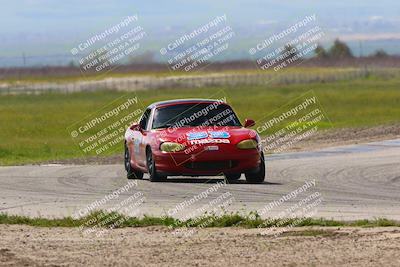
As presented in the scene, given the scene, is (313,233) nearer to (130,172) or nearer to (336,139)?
(130,172)

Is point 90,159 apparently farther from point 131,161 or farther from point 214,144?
point 214,144

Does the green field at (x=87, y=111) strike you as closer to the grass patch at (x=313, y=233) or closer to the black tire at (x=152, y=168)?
the black tire at (x=152, y=168)

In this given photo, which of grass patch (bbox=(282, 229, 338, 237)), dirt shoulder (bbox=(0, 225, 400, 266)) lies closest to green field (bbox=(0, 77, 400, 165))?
dirt shoulder (bbox=(0, 225, 400, 266))

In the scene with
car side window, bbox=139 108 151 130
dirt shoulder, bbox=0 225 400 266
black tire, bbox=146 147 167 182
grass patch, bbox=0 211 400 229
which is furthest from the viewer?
car side window, bbox=139 108 151 130

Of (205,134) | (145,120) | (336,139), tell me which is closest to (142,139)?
(145,120)

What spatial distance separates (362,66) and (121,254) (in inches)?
5605

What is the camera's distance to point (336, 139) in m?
36.1

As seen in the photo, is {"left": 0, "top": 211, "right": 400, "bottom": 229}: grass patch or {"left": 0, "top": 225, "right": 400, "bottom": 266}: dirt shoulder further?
{"left": 0, "top": 211, "right": 400, "bottom": 229}: grass patch

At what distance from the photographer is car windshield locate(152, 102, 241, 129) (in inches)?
880

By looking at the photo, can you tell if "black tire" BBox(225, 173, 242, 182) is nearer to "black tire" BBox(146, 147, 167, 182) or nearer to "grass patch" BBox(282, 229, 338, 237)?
"black tire" BBox(146, 147, 167, 182)

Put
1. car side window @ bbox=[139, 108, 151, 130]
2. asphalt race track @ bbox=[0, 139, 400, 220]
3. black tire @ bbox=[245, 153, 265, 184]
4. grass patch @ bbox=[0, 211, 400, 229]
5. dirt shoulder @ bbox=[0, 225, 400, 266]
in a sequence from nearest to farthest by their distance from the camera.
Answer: dirt shoulder @ bbox=[0, 225, 400, 266], grass patch @ bbox=[0, 211, 400, 229], asphalt race track @ bbox=[0, 139, 400, 220], black tire @ bbox=[245, 153, 265, 184], car side window @ bbox=[139, 108, 151, 130]

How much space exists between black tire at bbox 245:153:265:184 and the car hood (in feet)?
1.72

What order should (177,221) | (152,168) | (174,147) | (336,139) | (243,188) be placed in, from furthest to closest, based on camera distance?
(336,139), (152,168), (174,147), (243,188), (177,221)

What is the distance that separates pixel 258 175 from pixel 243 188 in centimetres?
133
